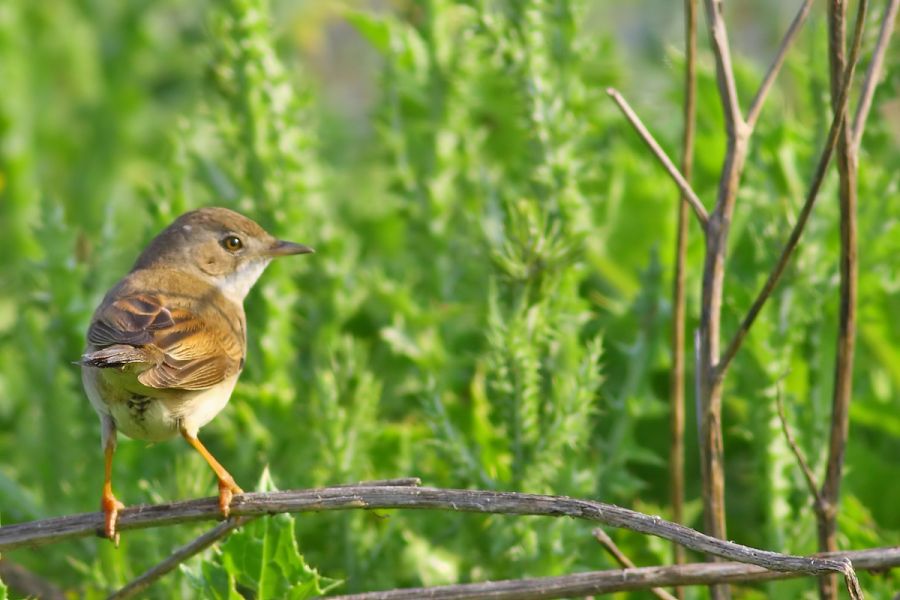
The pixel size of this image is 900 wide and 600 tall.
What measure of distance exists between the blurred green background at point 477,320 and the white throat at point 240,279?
1.12 feet

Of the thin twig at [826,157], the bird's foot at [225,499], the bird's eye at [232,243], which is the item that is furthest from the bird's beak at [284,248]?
the thin twig at [826,157]

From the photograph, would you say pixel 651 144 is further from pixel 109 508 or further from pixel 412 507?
Result: pixel 109 508

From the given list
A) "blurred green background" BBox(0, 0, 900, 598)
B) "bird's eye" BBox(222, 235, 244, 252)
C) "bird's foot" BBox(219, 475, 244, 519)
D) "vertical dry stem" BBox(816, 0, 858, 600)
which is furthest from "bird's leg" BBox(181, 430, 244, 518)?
"vertical dry stem" BBox(816, 0, 858, 600)

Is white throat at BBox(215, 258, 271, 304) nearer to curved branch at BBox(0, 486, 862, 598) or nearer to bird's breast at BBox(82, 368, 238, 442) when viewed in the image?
bird's breast at BBox(82, 368, 238, 442)

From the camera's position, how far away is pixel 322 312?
470cm

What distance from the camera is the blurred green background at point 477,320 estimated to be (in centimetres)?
361

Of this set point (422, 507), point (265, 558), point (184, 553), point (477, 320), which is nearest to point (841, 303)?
point (422, 507)

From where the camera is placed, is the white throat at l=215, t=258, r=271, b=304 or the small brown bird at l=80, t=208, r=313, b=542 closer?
the small brown bird at l=80, t=208, r=313, b=542

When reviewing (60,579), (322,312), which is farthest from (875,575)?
(60,579)

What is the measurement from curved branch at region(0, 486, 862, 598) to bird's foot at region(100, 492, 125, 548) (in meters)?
0.03

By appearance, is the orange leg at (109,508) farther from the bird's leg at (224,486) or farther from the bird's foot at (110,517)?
the bird's leg at (224,486)

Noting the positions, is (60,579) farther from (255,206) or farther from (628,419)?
(628,419)

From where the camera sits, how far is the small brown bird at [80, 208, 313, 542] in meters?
3.09

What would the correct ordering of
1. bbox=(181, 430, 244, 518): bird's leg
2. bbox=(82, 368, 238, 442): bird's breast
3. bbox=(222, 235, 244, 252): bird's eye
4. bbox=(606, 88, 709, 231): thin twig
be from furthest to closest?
1. bbox=(222, 235, 244, 252): bird's eye
2. bbox=(82, 368, 238, 442): bird's breast
3. bbox=(606, 88, 709, 231): thin twig
4. bbox=(181, 430, 244, 518): bird's leg
